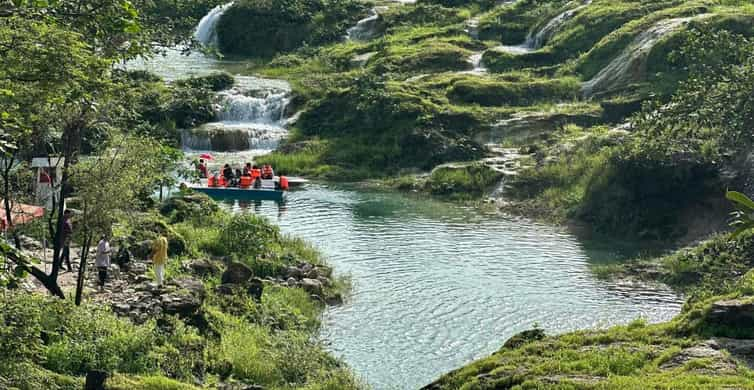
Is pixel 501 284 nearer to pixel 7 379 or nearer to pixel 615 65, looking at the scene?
pixel 7 379

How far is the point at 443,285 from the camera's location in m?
30.6

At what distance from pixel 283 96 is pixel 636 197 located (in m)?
27.1

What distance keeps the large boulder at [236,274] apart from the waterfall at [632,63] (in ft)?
110

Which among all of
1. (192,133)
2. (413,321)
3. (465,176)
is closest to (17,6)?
(413,321)

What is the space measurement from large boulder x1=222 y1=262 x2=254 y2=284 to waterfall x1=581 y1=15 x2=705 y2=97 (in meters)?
33.7

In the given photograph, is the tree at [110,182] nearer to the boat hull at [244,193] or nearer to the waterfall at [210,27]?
the boat hull at [244,193]

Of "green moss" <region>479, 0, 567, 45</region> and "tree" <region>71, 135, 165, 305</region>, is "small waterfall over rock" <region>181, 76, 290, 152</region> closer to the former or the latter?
"green moss" <region>479, 0, 567, 45</region>

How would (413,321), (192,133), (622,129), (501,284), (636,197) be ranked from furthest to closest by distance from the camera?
1. (192,133)
2. (622,129)
3. (636,197)
4. (501,284)
5. (413,321)

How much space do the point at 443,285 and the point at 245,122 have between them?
103 ft

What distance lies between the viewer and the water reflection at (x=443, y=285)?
2445cm

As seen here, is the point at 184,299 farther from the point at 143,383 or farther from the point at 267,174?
the point at 267,174

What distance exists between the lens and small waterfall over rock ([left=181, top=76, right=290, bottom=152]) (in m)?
56.6

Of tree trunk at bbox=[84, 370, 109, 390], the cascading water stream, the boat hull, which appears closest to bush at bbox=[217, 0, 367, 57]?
the cascading water stream

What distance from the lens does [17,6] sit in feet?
39.9
